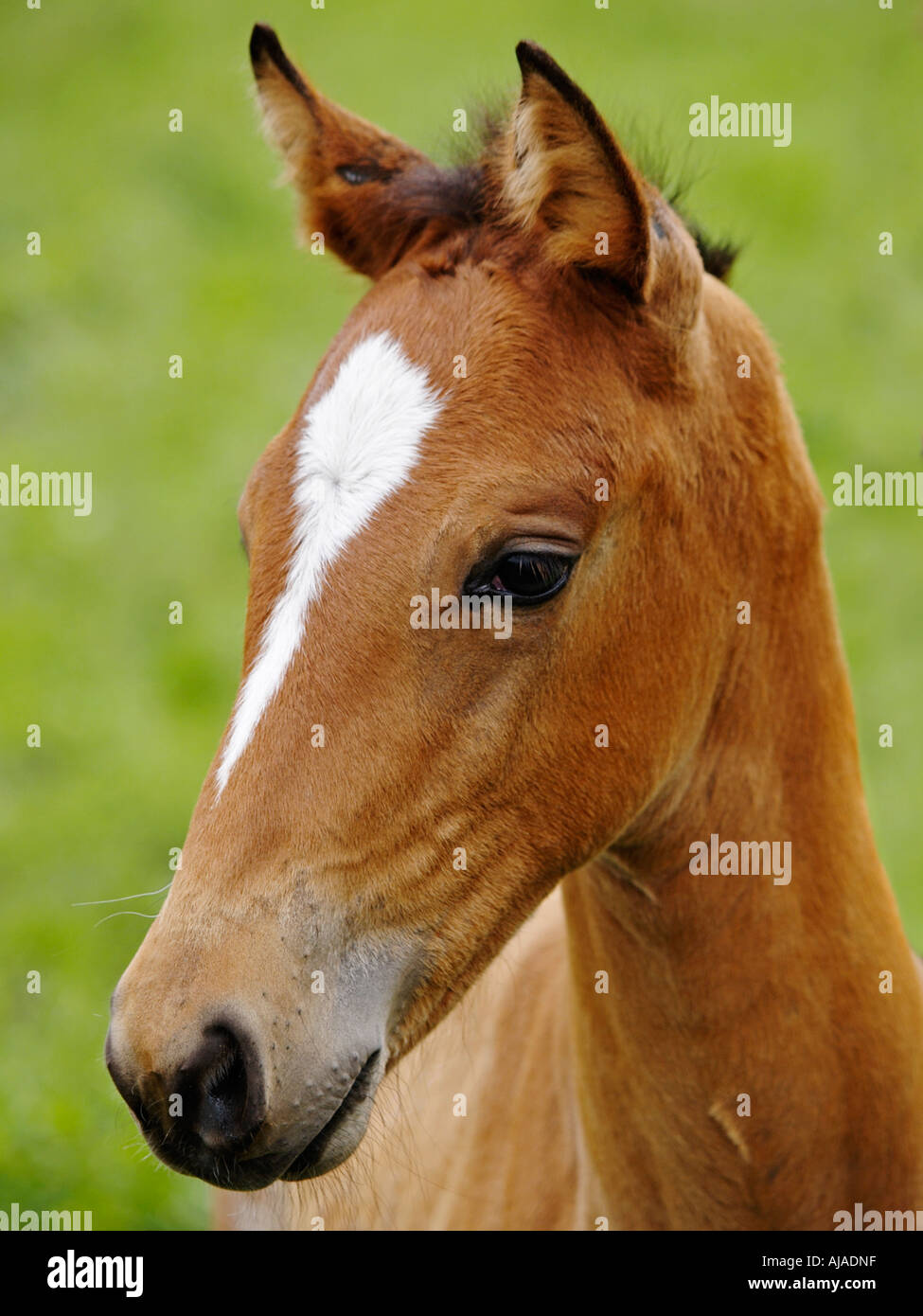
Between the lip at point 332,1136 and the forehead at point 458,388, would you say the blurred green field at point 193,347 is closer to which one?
the forehead at point 458,388

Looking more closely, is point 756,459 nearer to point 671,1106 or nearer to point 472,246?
point 472,246

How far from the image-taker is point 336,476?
225 centimetres

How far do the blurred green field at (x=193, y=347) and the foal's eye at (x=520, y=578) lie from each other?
3.27ft

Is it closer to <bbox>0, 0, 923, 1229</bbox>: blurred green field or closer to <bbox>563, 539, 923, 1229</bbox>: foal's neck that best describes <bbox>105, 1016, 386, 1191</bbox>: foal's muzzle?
<bbox>563, 539, 923, 1229</bbox>: foal's neck

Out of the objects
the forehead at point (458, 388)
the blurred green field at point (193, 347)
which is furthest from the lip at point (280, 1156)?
the blurred green field at point (193, 347)

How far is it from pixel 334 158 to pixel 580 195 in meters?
0.62

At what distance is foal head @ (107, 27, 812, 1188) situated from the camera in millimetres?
2051

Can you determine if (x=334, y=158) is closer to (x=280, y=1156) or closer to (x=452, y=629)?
(x=452, y=629)

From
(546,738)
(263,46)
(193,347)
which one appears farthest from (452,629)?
(193,347)

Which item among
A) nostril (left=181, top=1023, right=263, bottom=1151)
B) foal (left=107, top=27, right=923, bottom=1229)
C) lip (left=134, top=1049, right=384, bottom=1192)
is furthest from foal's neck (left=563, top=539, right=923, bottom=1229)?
nostril (left=181, top=1023, right=263, bottom=1151)

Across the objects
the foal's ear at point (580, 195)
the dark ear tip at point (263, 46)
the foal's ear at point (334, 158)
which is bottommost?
the foal's ear at point (580, 195)

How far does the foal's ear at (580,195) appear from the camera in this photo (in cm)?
224

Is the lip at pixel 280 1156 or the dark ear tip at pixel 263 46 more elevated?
the dark ear tip at pixel 263 46

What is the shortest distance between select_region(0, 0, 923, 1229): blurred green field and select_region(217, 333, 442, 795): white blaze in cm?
70
